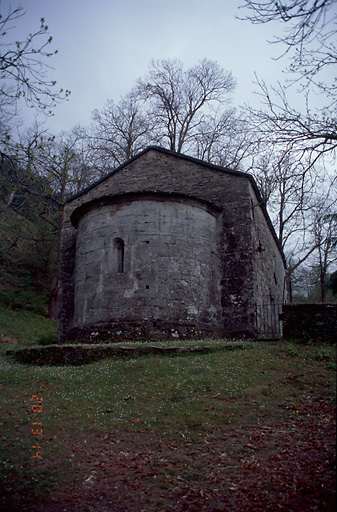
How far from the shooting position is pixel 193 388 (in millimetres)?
9016

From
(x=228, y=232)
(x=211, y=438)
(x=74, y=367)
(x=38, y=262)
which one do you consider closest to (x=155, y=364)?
(x=74, y=367)

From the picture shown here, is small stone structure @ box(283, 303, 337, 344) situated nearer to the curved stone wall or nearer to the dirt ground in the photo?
the curved stone wall

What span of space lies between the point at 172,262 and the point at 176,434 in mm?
8276

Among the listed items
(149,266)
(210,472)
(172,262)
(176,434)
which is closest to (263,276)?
(172,262)

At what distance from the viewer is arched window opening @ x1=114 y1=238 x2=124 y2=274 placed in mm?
15164

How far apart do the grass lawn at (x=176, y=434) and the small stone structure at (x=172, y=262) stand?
3464 mm

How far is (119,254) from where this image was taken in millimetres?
15391

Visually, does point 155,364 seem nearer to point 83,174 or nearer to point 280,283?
point 280,283

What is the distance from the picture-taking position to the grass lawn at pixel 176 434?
5.29 m

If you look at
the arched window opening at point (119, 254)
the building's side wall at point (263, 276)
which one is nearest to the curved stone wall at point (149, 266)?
the arched window opening at point (119, 254)

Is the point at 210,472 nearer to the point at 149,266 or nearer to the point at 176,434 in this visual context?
the point at 176,434

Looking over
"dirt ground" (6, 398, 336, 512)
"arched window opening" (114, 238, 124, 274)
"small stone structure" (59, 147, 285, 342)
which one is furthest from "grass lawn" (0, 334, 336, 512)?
"arched window opening" (114, 238, 124, 274)

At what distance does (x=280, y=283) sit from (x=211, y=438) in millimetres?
18403


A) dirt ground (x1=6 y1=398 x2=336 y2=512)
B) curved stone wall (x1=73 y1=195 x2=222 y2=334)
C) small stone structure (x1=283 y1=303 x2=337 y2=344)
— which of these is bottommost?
dirt ground (x1=6 y1=398 x2=336 y2=512)
